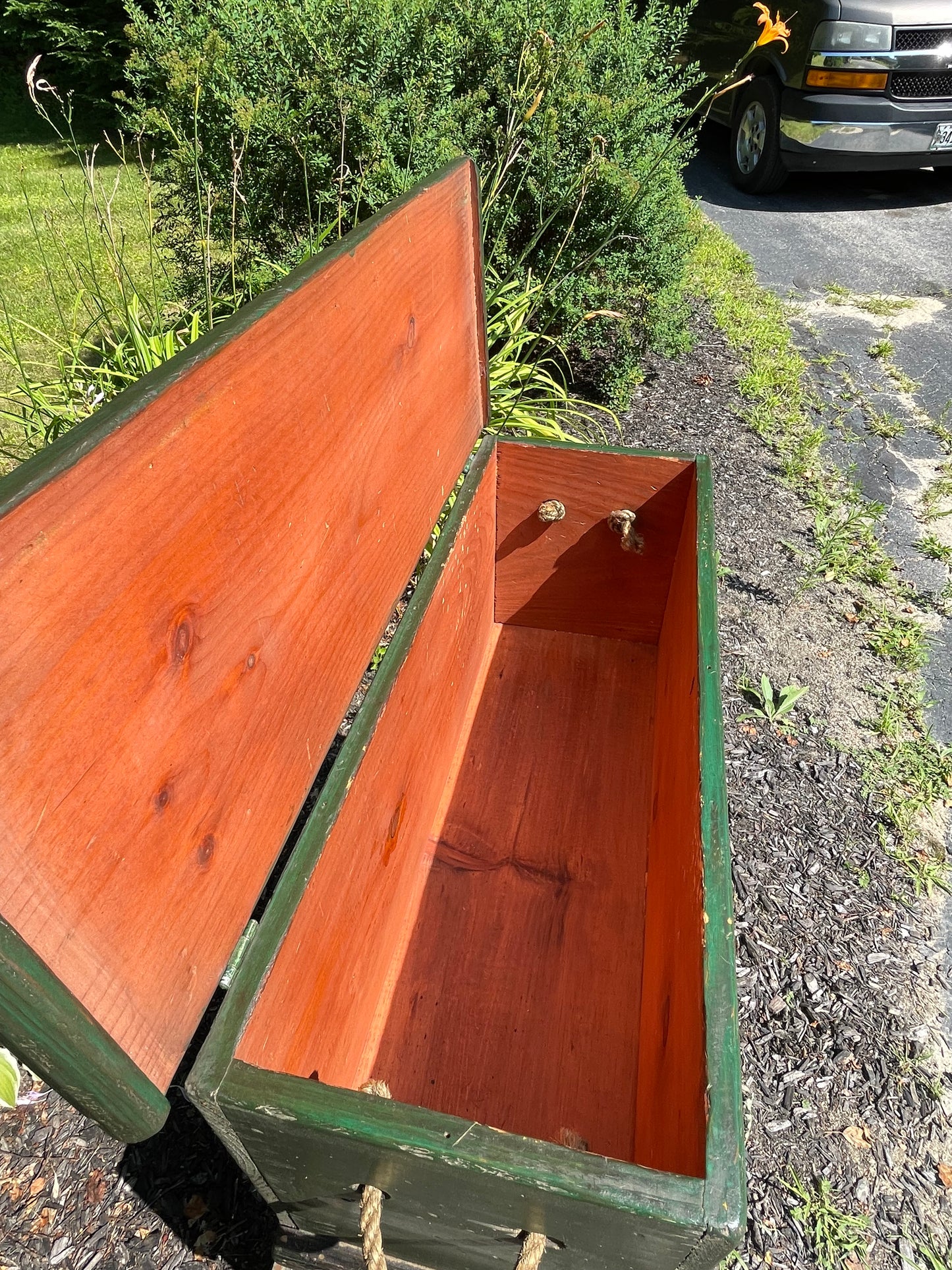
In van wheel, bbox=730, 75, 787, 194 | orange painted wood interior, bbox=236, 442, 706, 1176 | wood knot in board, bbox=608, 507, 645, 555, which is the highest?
van wheel, bbox=730, 75, 787, 194

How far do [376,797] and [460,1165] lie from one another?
59 centimetres

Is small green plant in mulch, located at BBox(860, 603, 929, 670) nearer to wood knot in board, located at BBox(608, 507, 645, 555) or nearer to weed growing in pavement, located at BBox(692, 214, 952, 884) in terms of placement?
weed growing in pavement, located at BBox(692, 214, 952, 884)

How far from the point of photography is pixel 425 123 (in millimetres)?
2773

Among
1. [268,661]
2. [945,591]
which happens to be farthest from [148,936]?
[945,591]

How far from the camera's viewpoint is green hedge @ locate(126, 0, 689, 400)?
8.91 ft

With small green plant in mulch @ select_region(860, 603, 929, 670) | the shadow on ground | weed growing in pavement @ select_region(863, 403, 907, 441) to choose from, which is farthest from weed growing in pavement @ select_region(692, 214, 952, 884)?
the shadow on ground

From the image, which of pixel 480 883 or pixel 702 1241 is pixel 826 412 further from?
pixel 702 1241

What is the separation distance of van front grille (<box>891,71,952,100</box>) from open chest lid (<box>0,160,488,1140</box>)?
15.5ft

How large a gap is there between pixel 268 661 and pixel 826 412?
3.21 meters

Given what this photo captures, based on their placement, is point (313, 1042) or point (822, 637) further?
point (822, 637)

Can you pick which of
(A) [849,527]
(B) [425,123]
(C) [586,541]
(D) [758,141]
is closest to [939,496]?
(A) [849,527]

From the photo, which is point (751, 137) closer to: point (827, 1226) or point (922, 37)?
point (922, 37)

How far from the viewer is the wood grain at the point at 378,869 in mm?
997

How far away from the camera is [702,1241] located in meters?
0.72
